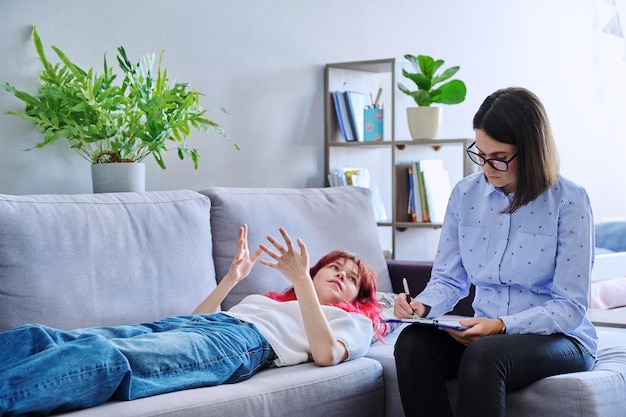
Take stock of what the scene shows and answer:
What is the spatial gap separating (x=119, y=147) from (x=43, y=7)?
1.80 feet

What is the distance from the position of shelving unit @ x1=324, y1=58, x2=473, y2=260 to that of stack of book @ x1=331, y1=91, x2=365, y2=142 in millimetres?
37

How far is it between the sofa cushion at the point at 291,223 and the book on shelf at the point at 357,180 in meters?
0.47

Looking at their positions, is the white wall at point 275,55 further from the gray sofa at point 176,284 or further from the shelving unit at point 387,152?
A: the gray sofa at point 176,284

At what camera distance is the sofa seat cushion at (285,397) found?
1770 millimetres

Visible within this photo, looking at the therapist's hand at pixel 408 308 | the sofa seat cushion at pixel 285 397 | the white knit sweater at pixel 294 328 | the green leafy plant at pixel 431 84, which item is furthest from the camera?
the green leafy plant at pixel 431 84

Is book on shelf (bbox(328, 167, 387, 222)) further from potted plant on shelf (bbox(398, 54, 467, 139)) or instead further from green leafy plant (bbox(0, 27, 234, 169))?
green leafy plant (bbox(0, 27, 234, 169))

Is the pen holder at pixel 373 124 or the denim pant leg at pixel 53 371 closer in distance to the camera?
the denim pant leg at pixel 53 371

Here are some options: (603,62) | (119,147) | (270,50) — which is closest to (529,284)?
(119,147)

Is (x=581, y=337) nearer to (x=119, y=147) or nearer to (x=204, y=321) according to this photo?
(x=204, y=321)

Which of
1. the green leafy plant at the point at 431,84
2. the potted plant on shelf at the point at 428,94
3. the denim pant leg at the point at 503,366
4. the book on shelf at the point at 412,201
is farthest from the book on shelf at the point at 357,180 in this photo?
the denim pant leg at the point at 503,366

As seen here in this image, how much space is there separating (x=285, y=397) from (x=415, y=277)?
1.23 metres

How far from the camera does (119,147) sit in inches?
106

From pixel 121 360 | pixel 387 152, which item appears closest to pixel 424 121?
pixel 387 152

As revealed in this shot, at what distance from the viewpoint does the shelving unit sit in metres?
3.74
